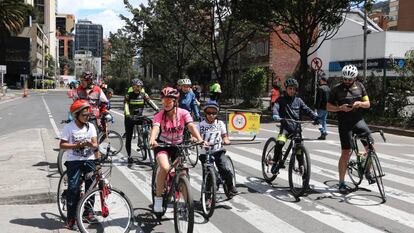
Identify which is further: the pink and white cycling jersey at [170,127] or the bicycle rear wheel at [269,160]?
the bicycle rear wheel at [269,160]

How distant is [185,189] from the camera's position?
18.0 feet

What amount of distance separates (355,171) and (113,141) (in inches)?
228

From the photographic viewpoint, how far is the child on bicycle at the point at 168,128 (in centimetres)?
613

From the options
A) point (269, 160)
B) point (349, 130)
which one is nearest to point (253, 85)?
point (269, 160)

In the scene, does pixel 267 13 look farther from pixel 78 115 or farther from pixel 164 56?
pixel 164 56

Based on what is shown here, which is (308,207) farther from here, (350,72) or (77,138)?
(77,138)

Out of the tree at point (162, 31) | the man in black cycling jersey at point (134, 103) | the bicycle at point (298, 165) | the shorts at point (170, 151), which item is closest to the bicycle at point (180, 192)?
the shorts at point (170, 151)

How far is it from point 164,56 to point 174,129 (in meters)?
47.3

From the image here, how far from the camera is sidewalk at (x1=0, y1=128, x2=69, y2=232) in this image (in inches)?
254

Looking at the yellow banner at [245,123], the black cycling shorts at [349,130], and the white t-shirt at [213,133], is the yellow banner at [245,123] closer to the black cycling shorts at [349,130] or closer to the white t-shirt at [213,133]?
the black cycling shorts at [349,130]

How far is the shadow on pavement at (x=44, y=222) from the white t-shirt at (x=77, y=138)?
0.99 meters

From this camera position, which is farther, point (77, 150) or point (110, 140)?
point (110, 140)

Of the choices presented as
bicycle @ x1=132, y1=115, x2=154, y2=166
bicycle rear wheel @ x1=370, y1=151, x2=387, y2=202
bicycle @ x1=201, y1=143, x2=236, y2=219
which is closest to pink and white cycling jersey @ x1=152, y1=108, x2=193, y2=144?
bicycle @ x1=201, y1=143, x2=236, y2=219

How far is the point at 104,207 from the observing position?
18.7 feet
